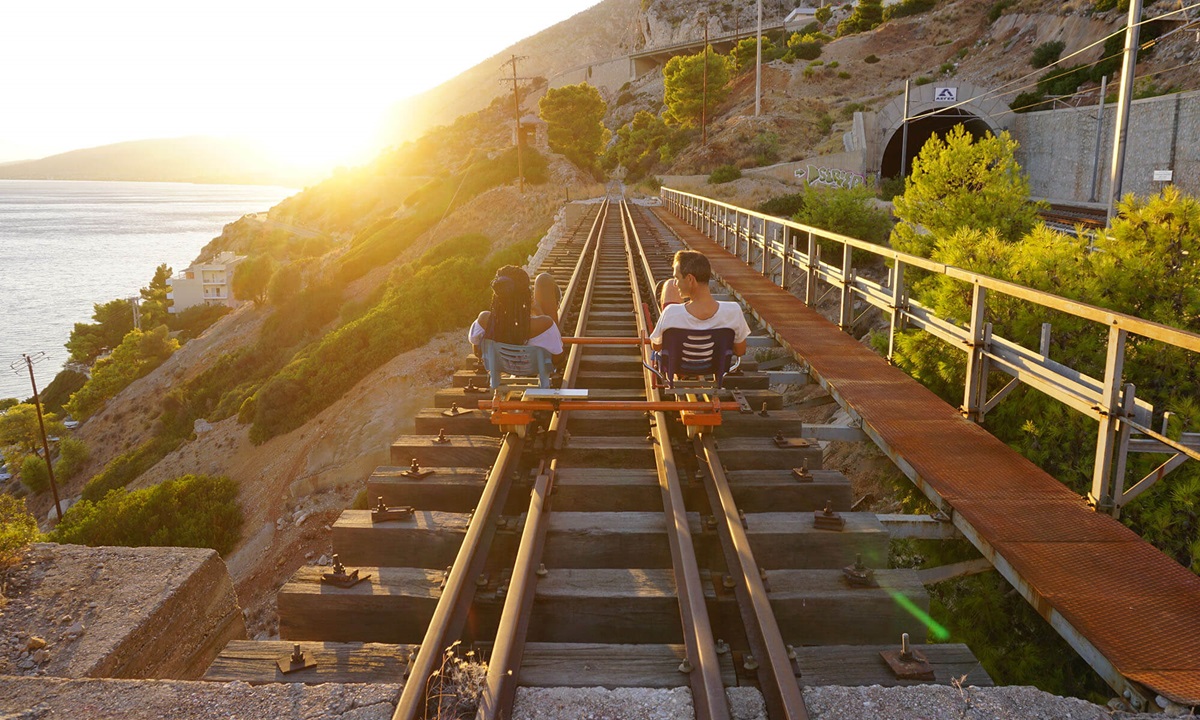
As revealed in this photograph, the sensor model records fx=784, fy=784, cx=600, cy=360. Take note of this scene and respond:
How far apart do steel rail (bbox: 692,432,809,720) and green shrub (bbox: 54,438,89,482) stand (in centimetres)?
5061

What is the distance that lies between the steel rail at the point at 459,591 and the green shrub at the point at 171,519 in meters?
17.9

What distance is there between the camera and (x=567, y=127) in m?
77.5

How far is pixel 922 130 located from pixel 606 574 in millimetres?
53965

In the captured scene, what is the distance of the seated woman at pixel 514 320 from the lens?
18.8 ft

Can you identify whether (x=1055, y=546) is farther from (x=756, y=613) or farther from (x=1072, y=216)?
(x=1072, y=216)

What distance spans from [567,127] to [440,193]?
14.5m

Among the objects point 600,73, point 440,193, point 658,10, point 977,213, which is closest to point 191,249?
point 600,73

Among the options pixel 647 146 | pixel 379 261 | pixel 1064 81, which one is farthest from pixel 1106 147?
pixel 647 146

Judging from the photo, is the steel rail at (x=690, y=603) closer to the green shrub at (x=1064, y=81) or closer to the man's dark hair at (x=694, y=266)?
the man's dark hair at (x=694, y=266)

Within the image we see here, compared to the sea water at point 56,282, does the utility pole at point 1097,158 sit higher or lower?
higher

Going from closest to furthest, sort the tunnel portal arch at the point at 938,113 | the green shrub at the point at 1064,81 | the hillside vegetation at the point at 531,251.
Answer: the hillside vegetation at the point at 531,251 < the tunnel portal arch at the point at 938,113 < the green shrub at the point at 1064,81

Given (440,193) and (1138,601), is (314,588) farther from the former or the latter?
(440,193)

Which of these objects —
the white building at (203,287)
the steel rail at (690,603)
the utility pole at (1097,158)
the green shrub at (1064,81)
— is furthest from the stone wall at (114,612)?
the white building at (203,287)

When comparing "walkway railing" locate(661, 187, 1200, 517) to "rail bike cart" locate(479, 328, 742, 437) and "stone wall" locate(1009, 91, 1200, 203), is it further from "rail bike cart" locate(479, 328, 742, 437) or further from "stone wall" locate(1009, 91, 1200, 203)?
"stone wall" locate(1009, 91, 1200, 203)
